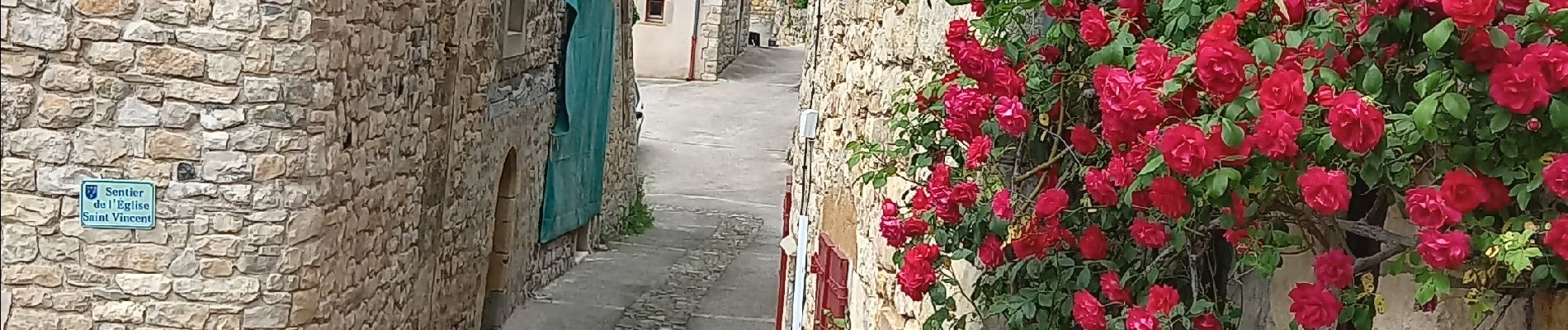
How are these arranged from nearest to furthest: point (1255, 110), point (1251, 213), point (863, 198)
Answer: point (1255, 110), point (1251, 213), point (863, 198)

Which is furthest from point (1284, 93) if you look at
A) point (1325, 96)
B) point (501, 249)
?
point (501, 249)

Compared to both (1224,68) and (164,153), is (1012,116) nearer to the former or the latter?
(1224,68)

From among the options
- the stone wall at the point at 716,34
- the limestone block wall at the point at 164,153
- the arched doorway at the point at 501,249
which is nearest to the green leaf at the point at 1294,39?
the limestone block wall at the point at 164,153

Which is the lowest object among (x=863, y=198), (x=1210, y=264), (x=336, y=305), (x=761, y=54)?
(x=761, y=54)

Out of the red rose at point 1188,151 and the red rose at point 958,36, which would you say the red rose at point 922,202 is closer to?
the red rose at point 958,36

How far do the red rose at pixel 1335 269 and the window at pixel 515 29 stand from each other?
7199 millimetres

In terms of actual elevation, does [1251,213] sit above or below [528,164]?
above

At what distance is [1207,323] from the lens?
7.61ft

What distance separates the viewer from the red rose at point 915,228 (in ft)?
9.60

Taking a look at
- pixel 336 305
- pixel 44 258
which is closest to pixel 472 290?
pixel 336 305

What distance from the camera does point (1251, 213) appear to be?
1993 millimetres

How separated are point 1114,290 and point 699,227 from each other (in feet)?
39.6

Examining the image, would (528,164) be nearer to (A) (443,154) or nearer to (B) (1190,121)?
(A) (443,154)

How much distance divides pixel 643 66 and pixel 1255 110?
22.9 meters
